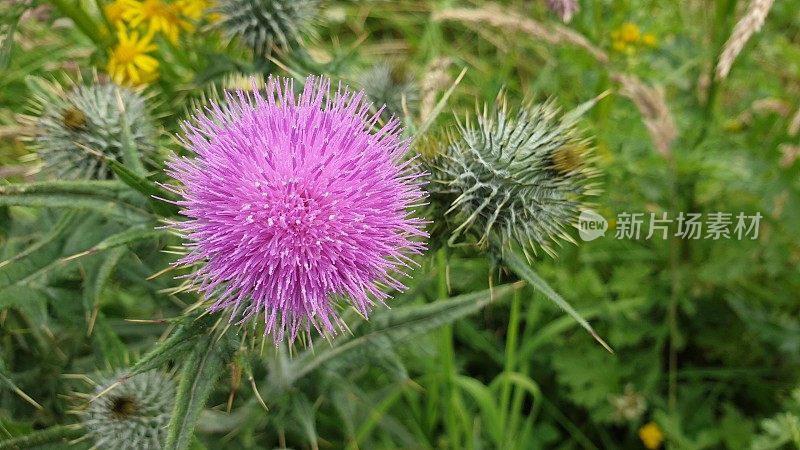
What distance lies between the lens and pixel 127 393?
249 centimetres

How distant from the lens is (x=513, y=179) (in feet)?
7.84

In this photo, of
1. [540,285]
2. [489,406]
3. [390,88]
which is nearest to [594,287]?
[489,406]

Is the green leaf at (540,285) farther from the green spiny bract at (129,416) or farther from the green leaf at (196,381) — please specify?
the green spiny bract at (129,416)

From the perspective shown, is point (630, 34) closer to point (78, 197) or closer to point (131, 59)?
point (131, 59)

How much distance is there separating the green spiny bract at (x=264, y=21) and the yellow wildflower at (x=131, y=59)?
1.62ft

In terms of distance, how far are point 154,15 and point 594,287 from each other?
301 cm

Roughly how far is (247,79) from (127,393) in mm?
1477

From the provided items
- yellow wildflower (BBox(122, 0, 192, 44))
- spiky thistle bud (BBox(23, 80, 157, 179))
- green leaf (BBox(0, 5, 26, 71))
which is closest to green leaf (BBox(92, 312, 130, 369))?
spiky thistle bud (BBox(23, 80, 157, 179))

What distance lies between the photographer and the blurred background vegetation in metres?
3.23

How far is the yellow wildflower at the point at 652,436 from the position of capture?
3.84 meters

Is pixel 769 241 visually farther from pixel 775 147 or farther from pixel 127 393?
pixel 127 393

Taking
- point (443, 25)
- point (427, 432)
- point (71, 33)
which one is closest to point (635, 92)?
point (427, 432)

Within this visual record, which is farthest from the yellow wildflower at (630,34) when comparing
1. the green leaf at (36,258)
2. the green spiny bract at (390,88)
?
the green leaf at (36,258)

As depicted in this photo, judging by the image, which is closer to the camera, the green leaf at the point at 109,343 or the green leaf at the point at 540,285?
the green leaf at the point at 540,285
